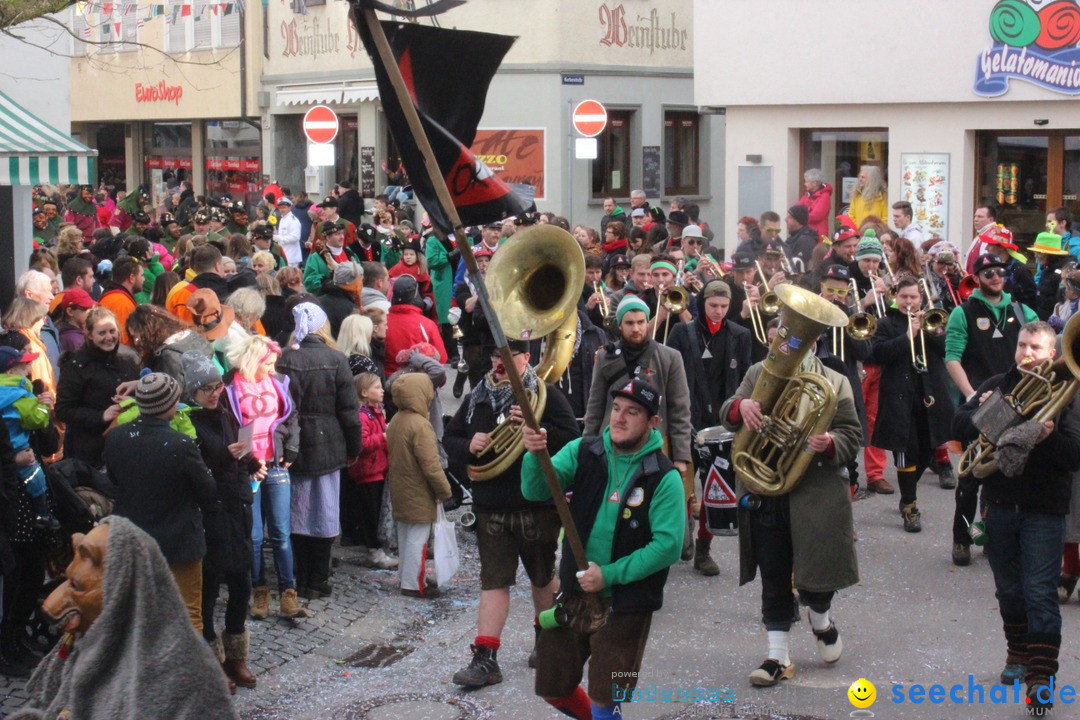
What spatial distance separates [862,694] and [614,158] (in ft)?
67.6

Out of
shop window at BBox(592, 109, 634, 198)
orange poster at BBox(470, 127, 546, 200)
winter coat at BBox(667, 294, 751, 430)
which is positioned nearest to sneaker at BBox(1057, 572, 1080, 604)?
winter coat at BBox(667, 294, 751, 430)

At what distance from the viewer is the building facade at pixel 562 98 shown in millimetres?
25297

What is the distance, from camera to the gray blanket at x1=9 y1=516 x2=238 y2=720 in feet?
12.7

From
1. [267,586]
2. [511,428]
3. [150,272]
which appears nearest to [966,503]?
[511,428]

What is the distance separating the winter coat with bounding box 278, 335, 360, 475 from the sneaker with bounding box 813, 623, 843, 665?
292 centimetres

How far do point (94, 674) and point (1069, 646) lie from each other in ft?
17.3

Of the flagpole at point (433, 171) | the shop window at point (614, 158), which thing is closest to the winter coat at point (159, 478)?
the flagpole at point (433, 171)

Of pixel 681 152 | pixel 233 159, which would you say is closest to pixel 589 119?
pixel 681 152

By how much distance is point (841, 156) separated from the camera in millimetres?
20078

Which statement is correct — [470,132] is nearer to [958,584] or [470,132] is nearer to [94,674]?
[94,674]

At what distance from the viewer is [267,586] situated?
26.7 ft

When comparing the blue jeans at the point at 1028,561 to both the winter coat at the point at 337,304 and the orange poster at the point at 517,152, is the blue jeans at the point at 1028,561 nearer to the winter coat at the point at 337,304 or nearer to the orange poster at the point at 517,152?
the winter coat at the point at 337,304

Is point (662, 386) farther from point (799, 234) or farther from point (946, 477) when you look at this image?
point (799, 234)

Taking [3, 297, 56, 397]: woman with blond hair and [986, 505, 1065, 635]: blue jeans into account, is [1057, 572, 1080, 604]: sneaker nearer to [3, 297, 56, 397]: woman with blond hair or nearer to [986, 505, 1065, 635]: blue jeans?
[986, 505, 1065, 635]: blue jeans
